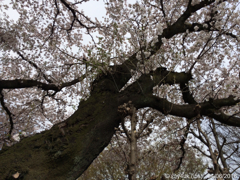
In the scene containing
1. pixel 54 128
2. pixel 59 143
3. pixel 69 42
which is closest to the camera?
pixel 59 143

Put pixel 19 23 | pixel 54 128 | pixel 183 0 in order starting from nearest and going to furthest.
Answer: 1. pixel 54 128
2. pixel 19 23
3. pixel 183 0

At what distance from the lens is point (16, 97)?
7.84 meters

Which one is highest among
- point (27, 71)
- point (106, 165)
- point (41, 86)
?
point (27, 71)

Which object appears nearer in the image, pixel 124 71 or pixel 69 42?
pixel 124 71

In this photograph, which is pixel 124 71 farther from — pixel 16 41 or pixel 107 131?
pixel 16 41

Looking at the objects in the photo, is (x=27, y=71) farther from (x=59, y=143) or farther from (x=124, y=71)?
(x=59, y=143)

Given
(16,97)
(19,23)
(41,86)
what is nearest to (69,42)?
(19,23)

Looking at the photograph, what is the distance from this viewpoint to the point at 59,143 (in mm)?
2111

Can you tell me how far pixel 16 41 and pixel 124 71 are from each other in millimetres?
4073

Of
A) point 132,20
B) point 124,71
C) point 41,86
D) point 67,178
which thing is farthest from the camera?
point 41,86

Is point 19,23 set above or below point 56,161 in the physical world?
above

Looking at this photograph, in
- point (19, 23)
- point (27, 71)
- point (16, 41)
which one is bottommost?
point (27, 71)

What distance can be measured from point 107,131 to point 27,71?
15.5 ft

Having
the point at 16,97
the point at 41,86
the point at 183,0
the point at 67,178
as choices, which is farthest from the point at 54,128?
the point at 16,97
